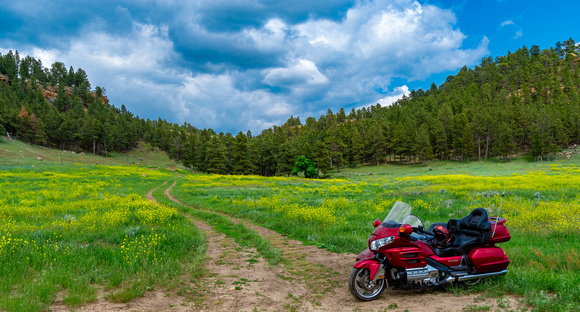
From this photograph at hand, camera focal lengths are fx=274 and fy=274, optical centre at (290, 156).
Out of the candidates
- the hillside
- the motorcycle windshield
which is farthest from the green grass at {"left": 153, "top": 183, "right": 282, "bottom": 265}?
the hillside

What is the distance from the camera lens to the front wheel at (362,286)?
543cm

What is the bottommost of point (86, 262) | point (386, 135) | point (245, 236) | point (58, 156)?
point (245, 236)

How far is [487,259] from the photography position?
5.97m

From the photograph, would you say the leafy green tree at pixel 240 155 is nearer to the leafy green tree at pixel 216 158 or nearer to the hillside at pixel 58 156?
the leafy green tree at pixel 216 158

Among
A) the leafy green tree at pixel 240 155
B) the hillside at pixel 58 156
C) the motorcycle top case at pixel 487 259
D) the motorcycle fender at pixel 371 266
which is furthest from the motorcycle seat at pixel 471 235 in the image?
the hillside at pixel 58 156

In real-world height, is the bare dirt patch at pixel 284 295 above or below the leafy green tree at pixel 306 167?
below

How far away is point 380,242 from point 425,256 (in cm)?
121

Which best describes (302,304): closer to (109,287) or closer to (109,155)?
(109,287)

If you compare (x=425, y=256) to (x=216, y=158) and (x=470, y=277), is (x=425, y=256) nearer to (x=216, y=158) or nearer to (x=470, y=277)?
(x=470, y=277)

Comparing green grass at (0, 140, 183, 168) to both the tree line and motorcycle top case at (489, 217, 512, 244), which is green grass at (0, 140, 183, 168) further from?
motorcycle top case at (489, 217, 512, 244)

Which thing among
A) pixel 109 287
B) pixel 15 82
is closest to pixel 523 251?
pixel 109 287

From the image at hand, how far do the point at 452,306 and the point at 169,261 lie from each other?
6322mm

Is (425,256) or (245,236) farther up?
(425,256)

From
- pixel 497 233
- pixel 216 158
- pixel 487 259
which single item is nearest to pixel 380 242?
pixel 487 259
